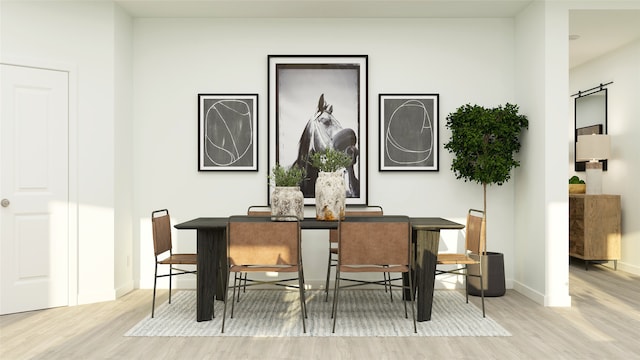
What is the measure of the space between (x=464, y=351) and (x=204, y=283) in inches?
84.1

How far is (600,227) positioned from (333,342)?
4570mm

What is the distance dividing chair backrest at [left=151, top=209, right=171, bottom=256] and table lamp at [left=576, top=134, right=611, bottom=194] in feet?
17.5

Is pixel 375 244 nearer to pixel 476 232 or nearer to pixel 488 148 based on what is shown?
pixel 476 232

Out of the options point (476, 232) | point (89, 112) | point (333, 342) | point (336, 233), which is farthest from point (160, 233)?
point (476, 232)

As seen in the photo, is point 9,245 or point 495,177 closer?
point 9,245

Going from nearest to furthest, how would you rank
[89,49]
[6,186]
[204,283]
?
[204,283]
[6,186]
[89,49]

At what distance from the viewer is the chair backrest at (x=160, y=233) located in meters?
4.33

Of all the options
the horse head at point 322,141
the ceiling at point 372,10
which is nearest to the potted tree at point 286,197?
the horse head at point 322,141

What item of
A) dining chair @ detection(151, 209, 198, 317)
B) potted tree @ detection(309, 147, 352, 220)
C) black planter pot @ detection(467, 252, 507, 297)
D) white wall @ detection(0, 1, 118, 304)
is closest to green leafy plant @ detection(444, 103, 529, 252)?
black planter pot @ detection(467, 252, 507, 297)

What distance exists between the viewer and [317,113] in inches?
221

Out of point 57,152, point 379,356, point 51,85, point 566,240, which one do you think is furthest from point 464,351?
point 51,85

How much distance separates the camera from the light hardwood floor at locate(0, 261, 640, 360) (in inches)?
136

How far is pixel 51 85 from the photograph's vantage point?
483cm

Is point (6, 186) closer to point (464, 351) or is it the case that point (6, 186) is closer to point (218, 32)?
point (218, 32)
